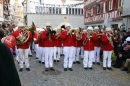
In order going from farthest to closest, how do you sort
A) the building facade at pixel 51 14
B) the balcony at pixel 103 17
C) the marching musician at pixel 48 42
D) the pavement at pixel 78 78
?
the building facade at pixel 51 14 → the balcony at pixel 103 17 → the marching musician at pixel 48 42 → the pavement at pixel 78 78

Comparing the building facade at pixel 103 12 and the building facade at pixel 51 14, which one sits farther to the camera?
the building facade at pixel 51 14

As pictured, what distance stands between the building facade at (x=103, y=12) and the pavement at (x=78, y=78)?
9.01m

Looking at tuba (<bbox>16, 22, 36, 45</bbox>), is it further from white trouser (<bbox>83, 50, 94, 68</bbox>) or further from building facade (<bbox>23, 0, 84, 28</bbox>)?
building facade (<bbox>23, 0, 84, 28</bbox>)

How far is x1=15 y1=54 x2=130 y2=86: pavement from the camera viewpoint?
5902mm

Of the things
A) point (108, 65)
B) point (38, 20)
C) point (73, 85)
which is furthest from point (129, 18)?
point (38, 20)

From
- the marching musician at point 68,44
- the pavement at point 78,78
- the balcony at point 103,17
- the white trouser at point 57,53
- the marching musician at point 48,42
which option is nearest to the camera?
the pavement at point 78,78

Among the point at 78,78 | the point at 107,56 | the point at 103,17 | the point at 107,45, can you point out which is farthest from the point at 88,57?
the point at 103,17

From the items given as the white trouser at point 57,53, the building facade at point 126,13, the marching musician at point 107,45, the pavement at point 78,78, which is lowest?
the pavement at point 78,78

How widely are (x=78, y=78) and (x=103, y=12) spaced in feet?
53.6

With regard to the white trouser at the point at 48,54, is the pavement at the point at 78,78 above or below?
below

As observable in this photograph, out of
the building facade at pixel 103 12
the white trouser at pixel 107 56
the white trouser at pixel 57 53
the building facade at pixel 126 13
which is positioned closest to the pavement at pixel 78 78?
the white trouser at pixel 107 56

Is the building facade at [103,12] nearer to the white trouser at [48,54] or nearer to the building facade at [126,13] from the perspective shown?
the building facade at [126,13]

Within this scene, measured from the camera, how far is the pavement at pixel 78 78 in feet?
19.4

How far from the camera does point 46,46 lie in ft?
24.1
